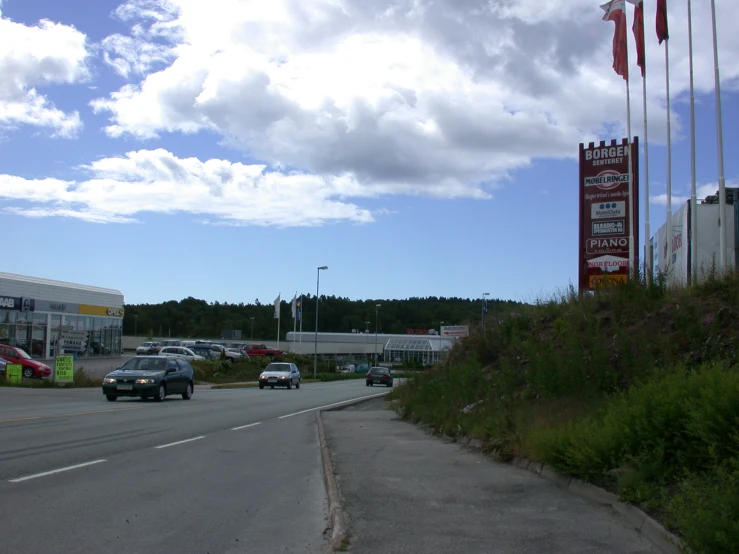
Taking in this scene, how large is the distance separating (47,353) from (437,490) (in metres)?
55.7

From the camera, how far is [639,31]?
2081 cm

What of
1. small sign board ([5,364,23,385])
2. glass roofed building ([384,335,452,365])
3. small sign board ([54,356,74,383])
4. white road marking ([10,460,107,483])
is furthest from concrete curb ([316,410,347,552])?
glass roofed building ([384,335,452,365])

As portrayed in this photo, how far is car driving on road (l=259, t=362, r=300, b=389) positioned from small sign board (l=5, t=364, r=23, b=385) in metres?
14.0

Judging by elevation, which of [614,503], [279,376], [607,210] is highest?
[607,210]

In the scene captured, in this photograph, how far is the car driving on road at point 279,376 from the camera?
44.6 metres

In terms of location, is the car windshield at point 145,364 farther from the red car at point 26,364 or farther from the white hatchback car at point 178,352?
the white hatchback car at point 178,352

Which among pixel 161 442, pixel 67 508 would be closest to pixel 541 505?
pixel 67 508

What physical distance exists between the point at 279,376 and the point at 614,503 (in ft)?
127

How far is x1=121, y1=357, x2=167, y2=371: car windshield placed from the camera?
2584cm

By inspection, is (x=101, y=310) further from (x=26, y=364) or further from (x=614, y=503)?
(x=614, y=503)

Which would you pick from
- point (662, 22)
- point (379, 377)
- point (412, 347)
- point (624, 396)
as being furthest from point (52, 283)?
point (624, 396)

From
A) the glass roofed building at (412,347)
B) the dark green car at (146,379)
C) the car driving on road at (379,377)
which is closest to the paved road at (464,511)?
the dark green car at (146,379)

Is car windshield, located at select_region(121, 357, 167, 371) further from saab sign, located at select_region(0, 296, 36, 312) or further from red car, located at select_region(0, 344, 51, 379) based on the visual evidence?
saab sign, located at select_region(0, 296, 36, 312)

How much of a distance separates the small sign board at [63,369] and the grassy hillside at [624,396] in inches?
846
